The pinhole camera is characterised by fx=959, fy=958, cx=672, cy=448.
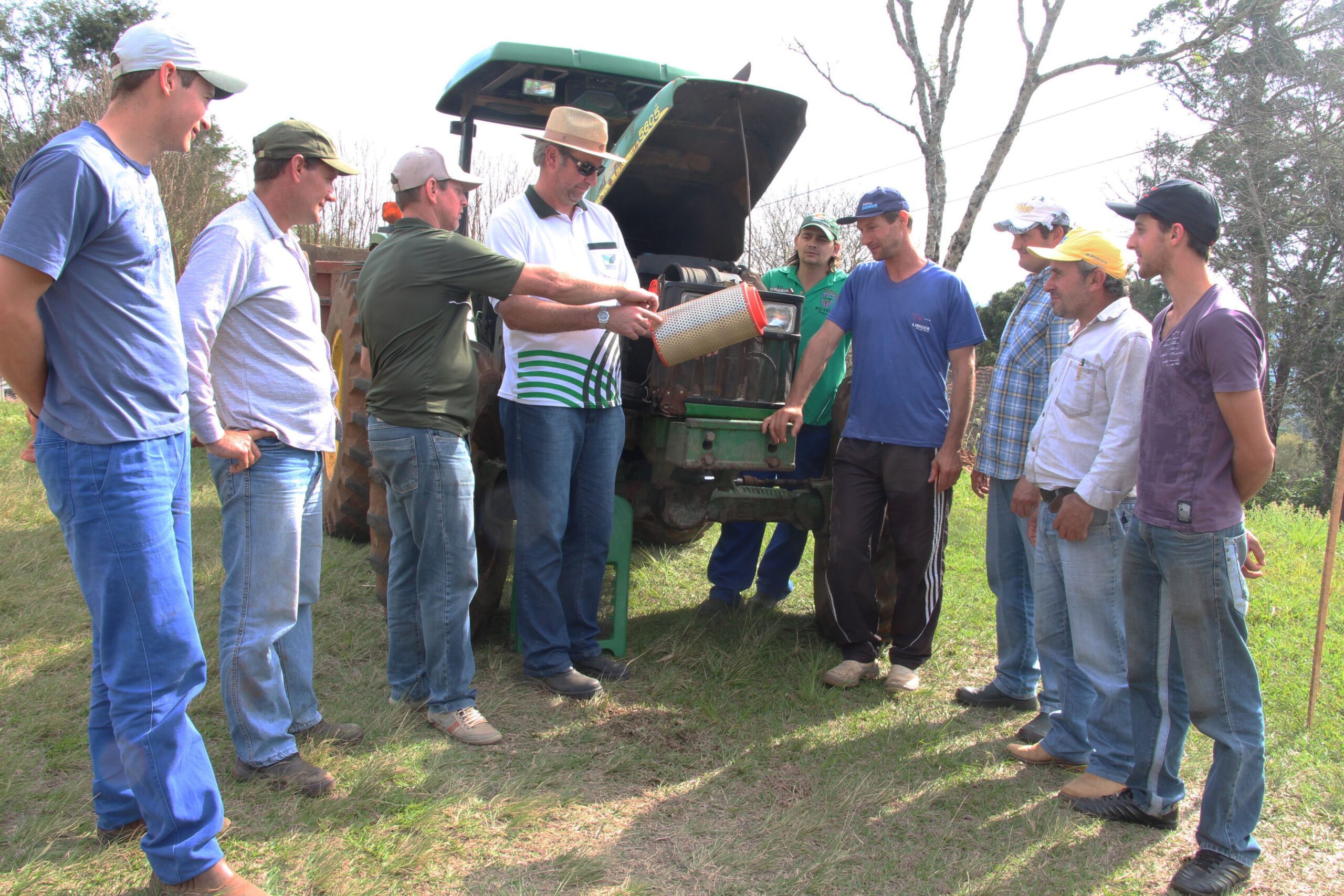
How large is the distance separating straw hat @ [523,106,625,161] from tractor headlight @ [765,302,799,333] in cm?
88

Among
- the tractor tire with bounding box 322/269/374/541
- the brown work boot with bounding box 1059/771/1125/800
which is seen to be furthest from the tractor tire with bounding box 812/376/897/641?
the tractor tire with bounding box 322/269/374/541

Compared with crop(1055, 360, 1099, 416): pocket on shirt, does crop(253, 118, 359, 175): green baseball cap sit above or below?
above

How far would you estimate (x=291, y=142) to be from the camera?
2.93m

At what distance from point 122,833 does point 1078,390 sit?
3213mm

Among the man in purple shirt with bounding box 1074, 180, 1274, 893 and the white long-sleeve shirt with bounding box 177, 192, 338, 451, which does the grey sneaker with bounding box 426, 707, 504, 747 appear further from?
the man in purple shirt with bounding box 1074, 180, 1274, 893

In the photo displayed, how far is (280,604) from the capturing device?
118 inches

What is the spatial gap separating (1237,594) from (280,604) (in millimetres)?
2852

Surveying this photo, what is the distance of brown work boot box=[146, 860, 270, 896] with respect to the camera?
7.60 feet

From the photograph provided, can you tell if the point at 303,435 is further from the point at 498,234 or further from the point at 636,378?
the point at 636,378

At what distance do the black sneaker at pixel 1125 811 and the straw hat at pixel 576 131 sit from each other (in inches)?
114

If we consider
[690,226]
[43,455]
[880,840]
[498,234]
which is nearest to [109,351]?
[43,455]

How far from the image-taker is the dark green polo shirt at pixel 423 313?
3250 millimetres

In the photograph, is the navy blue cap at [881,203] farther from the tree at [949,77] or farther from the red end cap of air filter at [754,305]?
the tree at [949,77]

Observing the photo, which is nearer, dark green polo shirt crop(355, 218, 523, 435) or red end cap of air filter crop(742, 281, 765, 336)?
dark green polo shirt crop(355, 218, 523, 435)
